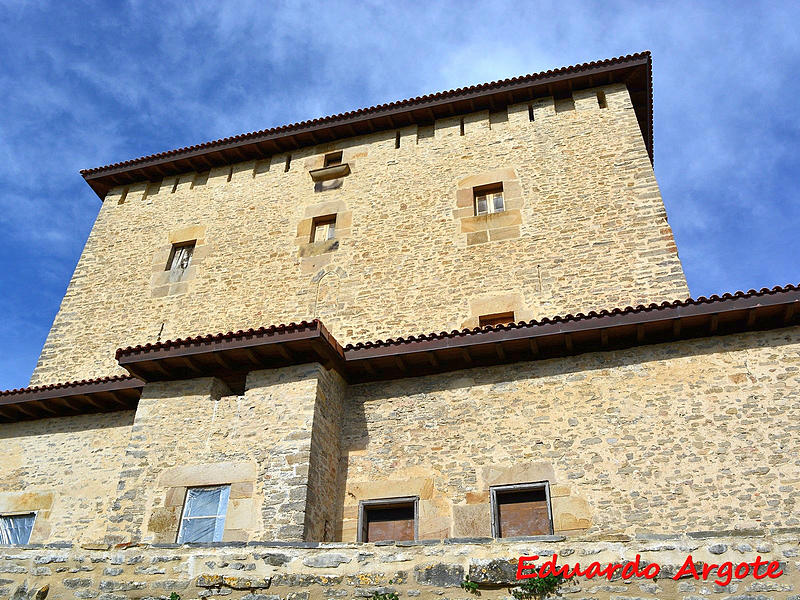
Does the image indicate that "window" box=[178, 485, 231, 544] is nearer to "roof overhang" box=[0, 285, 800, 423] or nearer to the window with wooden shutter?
"roof overhang" box=[0, 285, 800, 423]

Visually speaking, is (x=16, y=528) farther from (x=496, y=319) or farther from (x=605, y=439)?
(x=605, y=439)

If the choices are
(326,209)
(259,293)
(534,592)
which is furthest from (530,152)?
(534,592)

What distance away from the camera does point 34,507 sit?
11.0 metres

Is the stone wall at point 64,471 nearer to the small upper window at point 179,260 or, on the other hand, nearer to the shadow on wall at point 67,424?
the shadow on wall at point 67,424

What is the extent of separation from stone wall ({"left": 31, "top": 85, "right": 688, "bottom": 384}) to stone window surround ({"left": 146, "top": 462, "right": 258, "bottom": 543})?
4056mm

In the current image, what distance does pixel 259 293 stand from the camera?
45.8ft

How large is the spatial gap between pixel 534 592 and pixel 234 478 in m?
4.80

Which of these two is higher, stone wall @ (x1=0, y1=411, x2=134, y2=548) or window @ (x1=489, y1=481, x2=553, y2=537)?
stone wall @ (x1=0, y1=411, x2=134, y2=548)

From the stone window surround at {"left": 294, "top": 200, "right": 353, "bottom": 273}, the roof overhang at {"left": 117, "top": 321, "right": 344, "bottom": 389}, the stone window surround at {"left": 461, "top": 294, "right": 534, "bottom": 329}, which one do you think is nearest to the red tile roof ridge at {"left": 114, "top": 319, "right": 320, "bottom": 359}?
the roof overhang at {"left": 117, "top": 321, "right": 344, "bottom": 389}

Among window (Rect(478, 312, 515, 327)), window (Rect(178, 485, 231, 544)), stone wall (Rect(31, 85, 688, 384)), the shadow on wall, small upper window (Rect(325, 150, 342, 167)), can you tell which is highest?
small upper window (Rect(325, 150, 342, 167))

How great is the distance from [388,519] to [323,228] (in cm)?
711

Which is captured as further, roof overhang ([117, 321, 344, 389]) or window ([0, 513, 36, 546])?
window ([0, 513, 36, 546])

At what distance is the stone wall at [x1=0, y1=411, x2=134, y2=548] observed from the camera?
1070cm

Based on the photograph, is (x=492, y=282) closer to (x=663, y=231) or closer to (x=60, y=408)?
(x=663, y=231)
